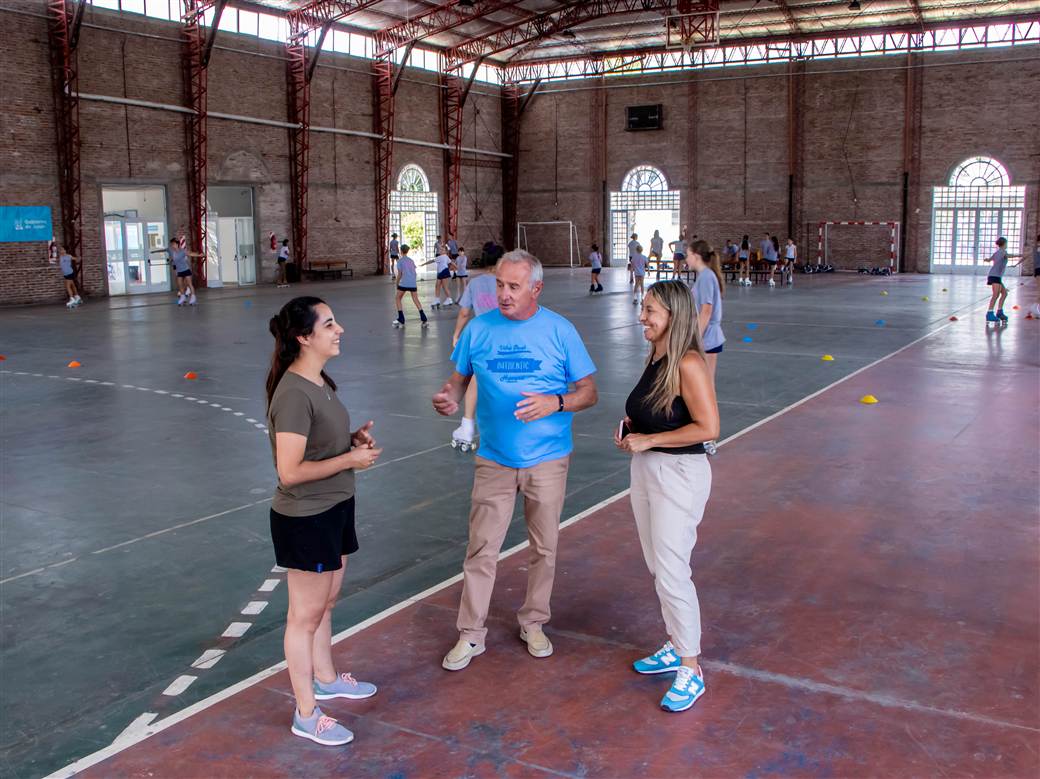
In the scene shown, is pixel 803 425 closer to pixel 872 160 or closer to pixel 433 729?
pixel 433 729

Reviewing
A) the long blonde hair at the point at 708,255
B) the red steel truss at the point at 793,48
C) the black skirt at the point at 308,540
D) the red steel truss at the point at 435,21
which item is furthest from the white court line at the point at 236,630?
the red steel truss at the point at 793,48

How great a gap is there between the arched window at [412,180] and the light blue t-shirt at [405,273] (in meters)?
20.5

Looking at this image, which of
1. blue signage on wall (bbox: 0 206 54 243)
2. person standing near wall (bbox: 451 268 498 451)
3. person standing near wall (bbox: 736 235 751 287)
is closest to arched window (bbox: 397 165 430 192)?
person standing near wall (bbox: 736 235 751 287)

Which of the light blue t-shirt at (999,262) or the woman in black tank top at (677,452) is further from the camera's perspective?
the light blue t-shirt at (999,262)

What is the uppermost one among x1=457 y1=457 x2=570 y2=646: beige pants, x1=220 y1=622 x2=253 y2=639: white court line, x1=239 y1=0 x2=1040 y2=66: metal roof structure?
x1=239 y1=0 x2=1040 y2=66: metal roof structure

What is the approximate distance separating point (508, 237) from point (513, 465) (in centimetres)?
4271

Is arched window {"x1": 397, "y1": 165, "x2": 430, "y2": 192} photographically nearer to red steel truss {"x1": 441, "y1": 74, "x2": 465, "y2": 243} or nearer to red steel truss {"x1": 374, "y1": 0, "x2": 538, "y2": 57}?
red steel truss {"x1": 441, "y1": 74, "x2": 465, "y2": 243}

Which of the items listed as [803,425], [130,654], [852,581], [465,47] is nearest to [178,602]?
[130,654]

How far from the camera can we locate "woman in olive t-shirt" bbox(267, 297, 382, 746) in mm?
3621

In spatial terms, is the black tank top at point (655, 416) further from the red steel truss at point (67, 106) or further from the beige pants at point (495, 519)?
the red steel truss at point (67, 106)

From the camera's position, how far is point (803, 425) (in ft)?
32.2

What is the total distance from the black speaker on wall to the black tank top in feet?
132

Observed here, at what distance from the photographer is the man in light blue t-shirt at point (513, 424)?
14.4ft

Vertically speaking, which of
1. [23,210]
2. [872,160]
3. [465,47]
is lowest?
[23,210]
